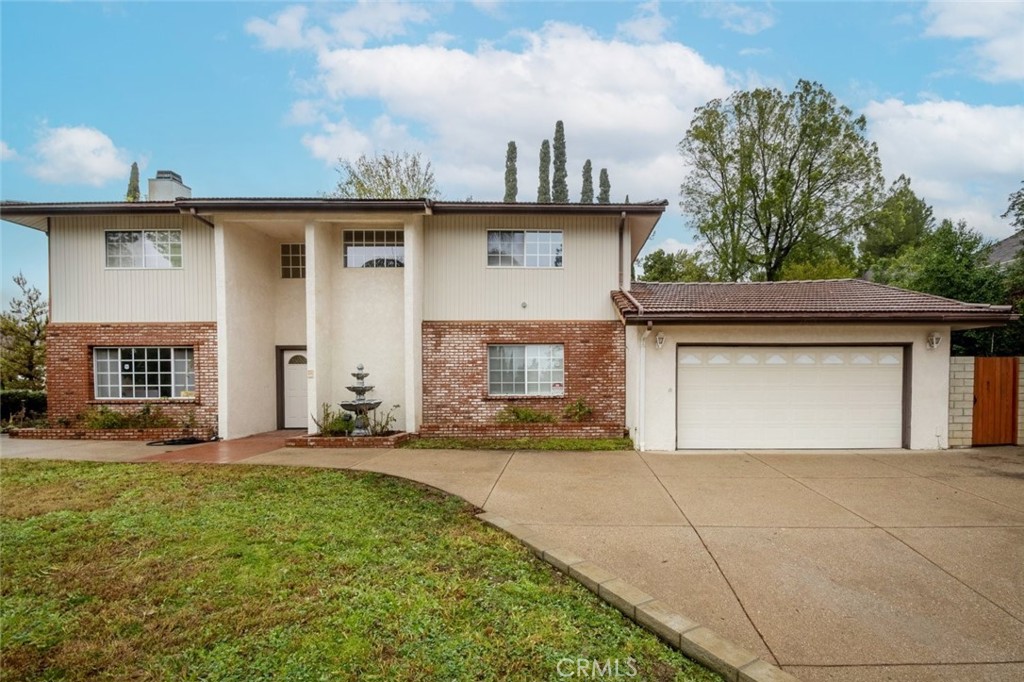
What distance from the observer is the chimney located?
11.3 meters

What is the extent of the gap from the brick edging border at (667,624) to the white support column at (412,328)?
631 centimetres

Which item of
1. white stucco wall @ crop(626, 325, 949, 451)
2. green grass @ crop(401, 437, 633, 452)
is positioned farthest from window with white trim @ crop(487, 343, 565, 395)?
white stucco wall @ crop(626, 325, 949, 451)

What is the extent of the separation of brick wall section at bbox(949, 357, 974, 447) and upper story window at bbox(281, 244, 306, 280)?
1504 centimetres

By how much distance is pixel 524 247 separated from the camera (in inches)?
421

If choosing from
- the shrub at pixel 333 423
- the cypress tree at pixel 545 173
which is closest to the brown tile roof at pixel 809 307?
the shrub at pixel 333 423

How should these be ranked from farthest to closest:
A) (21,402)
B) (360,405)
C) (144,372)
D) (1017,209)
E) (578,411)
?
(21,402) < (1017,209) < (144,372) < (578,411) < (360,405)

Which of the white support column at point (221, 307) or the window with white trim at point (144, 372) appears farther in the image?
the window with white trim at point (144, 372)

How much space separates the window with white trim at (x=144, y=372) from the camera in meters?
10.5

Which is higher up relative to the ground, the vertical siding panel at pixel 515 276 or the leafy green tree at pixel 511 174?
the leafy green tree at pixel 511 174

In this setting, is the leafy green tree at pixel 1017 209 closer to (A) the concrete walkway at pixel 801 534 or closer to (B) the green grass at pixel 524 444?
(A) the concrete walkway at pixel 801 534

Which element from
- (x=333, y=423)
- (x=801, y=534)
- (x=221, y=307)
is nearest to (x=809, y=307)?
(x=801, y=534)

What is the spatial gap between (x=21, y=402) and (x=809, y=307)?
20.7 m

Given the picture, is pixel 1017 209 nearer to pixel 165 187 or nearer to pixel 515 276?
pixel 515 276

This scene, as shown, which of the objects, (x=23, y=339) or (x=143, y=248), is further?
(x=23, y=339)
